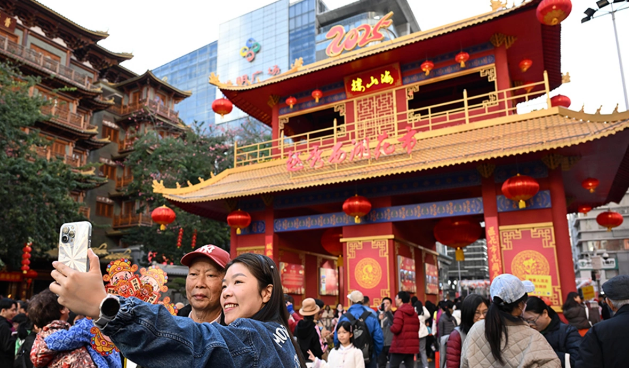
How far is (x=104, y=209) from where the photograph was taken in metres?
29.2

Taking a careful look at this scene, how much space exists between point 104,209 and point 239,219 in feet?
66.9

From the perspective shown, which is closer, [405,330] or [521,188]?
[405,330]

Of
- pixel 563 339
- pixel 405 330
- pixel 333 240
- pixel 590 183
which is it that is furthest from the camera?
pixel 333 240

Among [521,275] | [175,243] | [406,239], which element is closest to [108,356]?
[521,275]

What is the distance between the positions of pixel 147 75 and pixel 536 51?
25.4m

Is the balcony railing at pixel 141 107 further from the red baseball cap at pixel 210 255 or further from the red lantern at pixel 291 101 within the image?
the red baseball cap at pixel 210 255

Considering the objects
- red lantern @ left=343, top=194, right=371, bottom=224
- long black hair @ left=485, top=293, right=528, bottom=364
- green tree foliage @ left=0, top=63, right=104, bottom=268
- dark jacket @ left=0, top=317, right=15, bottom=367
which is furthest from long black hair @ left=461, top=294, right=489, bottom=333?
green tree foliage @ left=0, top=63, right=104, bottom=268

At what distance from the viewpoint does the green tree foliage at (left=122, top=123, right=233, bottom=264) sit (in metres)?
19.7

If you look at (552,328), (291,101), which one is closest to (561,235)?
(552,328)

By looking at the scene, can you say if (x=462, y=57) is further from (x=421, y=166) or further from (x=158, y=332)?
(x=158, y=332)

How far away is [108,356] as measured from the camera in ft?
7.89

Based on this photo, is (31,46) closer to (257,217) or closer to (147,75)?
(147,75)

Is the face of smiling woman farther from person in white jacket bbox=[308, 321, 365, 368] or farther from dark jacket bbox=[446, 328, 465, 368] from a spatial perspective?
person in white jacket bbox=[308, 321, 365, 368]

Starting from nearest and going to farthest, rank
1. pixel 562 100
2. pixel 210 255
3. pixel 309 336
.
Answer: pixel 210 255 < pixel 309 336 < pixel 562 100
